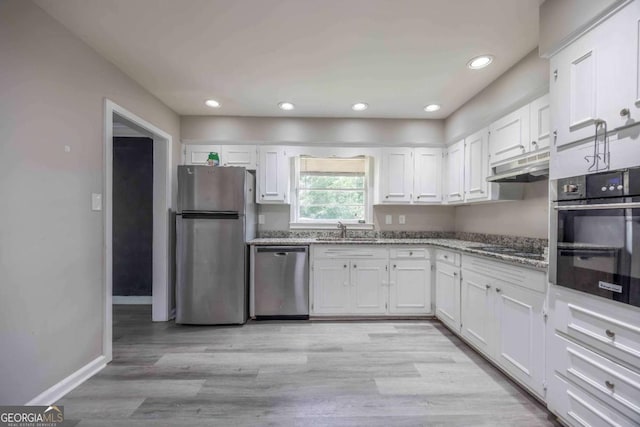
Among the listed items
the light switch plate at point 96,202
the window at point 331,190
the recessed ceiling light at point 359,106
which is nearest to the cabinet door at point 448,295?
the window at point 331,190

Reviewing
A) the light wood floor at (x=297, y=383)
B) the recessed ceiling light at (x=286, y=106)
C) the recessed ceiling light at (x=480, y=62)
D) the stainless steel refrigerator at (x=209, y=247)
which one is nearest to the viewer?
the light wood floor at (x=297, y=383)

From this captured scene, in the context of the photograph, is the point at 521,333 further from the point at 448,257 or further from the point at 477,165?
the point at 477,165

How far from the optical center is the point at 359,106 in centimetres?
310

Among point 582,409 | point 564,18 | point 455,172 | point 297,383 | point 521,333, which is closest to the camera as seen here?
point 582,409

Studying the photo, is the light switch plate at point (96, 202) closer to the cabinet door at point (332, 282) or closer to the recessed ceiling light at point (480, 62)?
the cabinet door at point (332, 282)

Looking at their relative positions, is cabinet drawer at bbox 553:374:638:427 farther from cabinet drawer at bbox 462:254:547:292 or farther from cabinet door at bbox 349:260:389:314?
cabinet door at bbox 349:260:389:314

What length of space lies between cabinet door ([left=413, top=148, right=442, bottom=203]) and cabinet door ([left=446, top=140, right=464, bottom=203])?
0.40 ft

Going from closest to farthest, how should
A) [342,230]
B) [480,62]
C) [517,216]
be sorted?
[480,62] < [517,216] < [342,230]

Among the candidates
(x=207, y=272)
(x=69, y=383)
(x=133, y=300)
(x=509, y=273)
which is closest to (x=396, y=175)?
(x=509, y=273)

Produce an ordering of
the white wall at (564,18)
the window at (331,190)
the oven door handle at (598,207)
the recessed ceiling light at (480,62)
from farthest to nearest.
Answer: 1. the window at (331,190)
2. the recessed ceiling light at (480,62)
3. the white wall at (564,18)
4. the oven door handle at (598,207)

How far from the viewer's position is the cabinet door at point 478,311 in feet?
6.95

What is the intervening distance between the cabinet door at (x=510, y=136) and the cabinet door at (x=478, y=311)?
3.48 feet

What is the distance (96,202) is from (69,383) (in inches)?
49.6

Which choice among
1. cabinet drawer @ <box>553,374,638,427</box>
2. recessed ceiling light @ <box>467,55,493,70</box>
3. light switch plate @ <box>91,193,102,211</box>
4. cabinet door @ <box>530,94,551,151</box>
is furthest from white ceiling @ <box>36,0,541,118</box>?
cabinet drawer @ <box>553,374,638,427</box>
